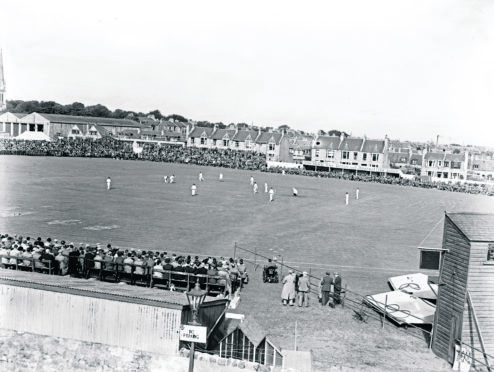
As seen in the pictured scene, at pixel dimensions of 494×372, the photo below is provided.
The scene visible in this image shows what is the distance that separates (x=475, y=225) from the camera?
16.5 meters

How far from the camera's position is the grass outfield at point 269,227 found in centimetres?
1770

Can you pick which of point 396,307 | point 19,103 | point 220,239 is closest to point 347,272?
point 396,307

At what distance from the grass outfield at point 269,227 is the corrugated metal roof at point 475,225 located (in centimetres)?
369

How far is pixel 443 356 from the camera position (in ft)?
54.1

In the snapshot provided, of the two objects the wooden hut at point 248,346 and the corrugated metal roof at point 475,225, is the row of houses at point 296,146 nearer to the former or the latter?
the corrugated metal roof at point 475,225

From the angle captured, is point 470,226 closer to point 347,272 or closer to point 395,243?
point 347,272

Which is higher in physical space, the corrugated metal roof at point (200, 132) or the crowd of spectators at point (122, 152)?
the corrugated metal roof at point (200, 132)

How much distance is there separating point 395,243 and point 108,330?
2348 cm

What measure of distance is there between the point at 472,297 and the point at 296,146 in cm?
10771

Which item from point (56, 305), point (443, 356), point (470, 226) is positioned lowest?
point (443, 356)

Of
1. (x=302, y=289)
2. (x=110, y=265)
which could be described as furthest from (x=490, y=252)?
(x=110, y=265)

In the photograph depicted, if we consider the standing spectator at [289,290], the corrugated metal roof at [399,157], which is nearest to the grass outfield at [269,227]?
the standing spectator at [289,290]

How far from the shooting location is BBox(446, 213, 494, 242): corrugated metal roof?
630 inches

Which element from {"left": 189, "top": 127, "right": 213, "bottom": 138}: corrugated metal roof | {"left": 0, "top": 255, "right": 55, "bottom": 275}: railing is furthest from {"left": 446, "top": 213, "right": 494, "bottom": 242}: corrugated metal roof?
{"left": 189, "top": 127, "right": 213, "bottom": 138}: corrugated metal roof
